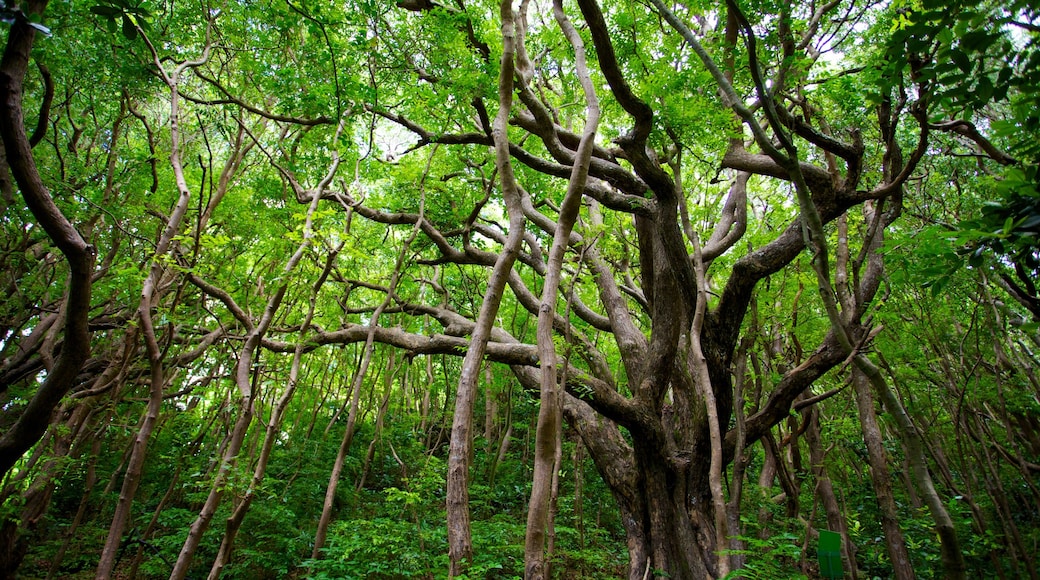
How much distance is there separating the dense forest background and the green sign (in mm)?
315

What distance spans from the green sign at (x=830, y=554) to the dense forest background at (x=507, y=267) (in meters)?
0.31

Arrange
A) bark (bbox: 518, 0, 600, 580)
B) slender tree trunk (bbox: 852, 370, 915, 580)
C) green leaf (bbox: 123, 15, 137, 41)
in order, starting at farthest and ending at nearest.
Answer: slender tree trunk (bbox: 852, 370, 915, 580) < bark (bbox: 518, 0, 600, 580) < green leaf (bbox: 123, 15, 137, 41)

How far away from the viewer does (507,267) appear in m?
2.84

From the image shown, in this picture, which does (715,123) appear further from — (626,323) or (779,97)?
(626,323)

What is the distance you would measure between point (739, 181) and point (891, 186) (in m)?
2.52

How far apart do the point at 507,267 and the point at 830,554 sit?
3.15 meters

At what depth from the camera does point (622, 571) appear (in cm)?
751

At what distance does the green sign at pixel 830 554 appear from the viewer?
351 cm

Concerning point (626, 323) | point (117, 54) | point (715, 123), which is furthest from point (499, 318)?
point (117, 54)

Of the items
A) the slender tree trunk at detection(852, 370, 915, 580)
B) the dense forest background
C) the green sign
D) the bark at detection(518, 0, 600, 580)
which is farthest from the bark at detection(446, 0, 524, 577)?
the slender tree trunk at detection(852, 370, 915, 580)

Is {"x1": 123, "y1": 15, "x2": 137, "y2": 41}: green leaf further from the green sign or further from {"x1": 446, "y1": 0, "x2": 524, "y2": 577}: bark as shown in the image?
the green sign

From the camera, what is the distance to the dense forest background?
3.07 m

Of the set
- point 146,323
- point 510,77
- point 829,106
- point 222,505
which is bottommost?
point 222,505

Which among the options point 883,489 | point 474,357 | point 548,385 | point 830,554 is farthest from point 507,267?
point 883,489
